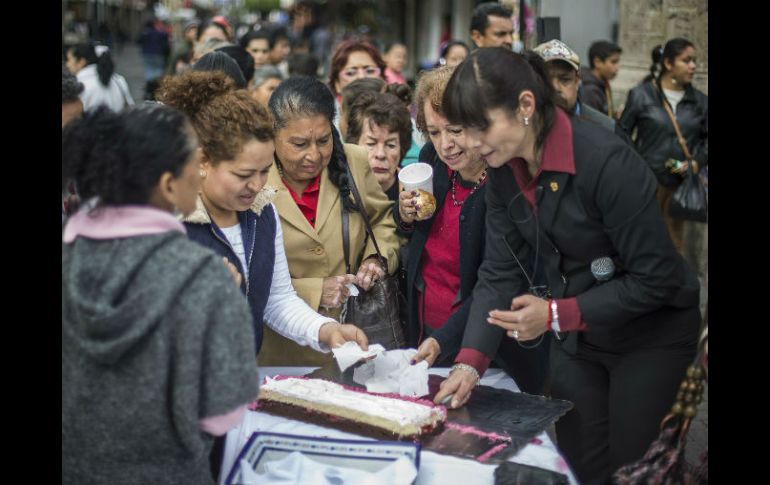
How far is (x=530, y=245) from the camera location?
269cm

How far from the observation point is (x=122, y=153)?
5.67 feet

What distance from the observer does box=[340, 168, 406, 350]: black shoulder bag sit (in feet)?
10.8

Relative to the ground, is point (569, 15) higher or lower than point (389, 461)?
higher

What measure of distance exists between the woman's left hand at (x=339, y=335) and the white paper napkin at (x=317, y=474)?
0.61 m

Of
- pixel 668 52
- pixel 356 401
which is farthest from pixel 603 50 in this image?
pixel 356 401

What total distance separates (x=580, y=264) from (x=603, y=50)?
5571 millimetres

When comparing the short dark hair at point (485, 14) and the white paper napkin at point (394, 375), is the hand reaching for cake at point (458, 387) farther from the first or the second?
the short dark hair at point (485, 14)

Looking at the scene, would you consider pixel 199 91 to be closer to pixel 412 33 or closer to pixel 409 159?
pixel 409 159

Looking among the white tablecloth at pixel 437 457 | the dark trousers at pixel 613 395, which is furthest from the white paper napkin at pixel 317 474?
the dark trousers at pixel 613 395

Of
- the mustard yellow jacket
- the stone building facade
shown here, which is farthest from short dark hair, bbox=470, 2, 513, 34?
the mustard yellow jacket

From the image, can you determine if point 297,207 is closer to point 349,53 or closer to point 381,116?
point 381,116

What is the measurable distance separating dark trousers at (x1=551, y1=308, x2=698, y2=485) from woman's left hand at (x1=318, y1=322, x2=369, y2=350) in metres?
0.64
